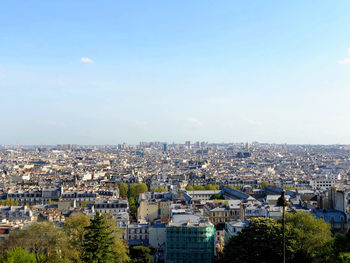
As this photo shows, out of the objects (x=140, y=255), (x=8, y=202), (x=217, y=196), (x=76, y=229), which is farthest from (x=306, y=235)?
(x=8, y=202)

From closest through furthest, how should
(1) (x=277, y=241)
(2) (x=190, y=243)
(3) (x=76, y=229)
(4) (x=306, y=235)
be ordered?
(1) (x=277, y=241), (4) (x=306, y=235), (3) (x=76, y=229), (2) (x=190, y=243)

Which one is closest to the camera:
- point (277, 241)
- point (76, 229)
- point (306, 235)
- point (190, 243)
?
point (277, 241)

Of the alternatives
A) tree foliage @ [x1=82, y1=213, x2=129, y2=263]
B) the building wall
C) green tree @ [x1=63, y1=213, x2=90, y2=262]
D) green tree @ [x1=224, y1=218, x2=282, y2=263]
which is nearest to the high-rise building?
the building wall

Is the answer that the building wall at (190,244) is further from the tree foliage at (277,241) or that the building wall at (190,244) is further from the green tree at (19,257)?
the green tree at (19,257)

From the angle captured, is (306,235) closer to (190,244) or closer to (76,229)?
(190,244)

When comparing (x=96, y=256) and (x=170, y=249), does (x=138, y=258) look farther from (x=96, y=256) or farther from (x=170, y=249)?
(x=96, y=256)

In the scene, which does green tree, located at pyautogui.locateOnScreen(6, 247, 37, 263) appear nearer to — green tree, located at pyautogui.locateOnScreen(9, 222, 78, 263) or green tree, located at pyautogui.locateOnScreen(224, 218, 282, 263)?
green tree, located at pyautogui.locateOnScreen(9, 222, 78, 263)

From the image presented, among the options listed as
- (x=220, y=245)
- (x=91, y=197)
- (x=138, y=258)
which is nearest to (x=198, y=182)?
(x=91, y=197)
